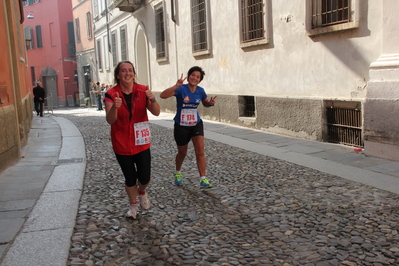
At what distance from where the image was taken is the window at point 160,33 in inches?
707

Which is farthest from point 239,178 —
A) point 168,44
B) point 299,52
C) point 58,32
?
point 58,32

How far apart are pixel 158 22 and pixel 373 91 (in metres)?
13.1

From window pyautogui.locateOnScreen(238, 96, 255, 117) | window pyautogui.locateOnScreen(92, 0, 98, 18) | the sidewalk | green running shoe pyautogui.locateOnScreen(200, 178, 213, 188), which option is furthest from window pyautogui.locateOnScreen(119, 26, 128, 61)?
green running shoe pyautogui.locateOnScreen(200, 178, 213, 188)

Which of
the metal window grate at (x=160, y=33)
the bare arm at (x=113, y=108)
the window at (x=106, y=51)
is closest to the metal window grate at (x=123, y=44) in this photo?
the window at (x=106, y=51)

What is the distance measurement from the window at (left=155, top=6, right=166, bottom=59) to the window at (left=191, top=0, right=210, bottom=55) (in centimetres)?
335

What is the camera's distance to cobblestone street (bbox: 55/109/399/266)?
3262 mm

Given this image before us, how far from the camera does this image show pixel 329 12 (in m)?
8.23

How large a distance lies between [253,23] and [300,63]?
2.42 m

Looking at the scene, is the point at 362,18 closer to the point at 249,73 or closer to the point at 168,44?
the point at 249,73

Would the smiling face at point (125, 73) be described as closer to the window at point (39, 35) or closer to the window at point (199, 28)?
the window at point (199, 28)

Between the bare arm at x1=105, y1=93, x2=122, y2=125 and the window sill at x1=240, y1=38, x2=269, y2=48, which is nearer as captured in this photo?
the bare arm at x1=105, y1=93, x2=122, y2=125

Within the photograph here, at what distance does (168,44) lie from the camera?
56.9ft

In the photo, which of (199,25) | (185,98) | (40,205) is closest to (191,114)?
(185,98)

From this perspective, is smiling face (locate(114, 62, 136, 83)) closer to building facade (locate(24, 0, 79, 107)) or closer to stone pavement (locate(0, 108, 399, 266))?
stone pavement (locate(0, 108, 399, 266))
